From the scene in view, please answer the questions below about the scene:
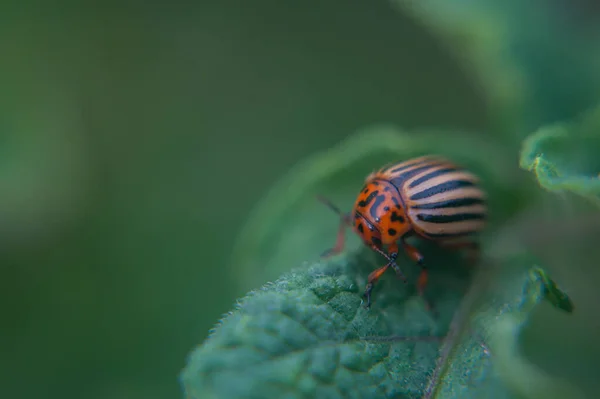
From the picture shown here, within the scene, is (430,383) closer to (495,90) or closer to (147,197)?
(495,90)

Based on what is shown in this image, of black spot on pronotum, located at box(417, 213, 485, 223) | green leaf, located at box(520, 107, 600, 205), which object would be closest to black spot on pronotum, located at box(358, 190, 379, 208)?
black spot on pronotum, located at box(417, 213, 485, 223)

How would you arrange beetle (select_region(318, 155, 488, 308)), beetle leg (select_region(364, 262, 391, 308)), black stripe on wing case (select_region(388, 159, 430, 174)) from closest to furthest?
1. beetle leg (select_region(364, 262, 391, 308))
2. beetle (select_region(318, 155, 488, 308))
3. black stripe on wing case (select_region(388, 159, 430, 174))

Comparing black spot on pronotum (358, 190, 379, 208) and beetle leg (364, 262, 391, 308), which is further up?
black spot on pronotum (358, 190, 379, 208)

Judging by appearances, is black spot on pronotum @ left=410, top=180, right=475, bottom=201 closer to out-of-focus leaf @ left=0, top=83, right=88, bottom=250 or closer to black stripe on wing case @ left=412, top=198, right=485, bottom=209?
black stripe on wing case @ left=412, top=198, right=485, bottom=209

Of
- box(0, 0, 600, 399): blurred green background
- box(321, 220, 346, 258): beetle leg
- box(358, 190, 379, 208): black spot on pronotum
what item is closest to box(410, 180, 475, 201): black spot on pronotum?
box(358, 190, 379, 208): black spot on pronotum

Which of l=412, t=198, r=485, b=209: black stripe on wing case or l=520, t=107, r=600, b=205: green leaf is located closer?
l=520, t=107, r=600, b=205: green leaf

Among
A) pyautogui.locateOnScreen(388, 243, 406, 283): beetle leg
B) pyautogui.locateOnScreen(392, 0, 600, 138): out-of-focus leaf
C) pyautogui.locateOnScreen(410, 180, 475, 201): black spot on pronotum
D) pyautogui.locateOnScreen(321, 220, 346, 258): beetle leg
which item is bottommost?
pyautogui.locateOnScreen(388, 243, 406, 283): beetle leg

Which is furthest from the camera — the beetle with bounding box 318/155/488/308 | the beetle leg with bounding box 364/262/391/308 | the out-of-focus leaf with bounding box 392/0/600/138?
the out-of-focus leaf with bounding box 392/0/600/138

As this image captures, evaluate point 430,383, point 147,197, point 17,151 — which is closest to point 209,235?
point 147,197
